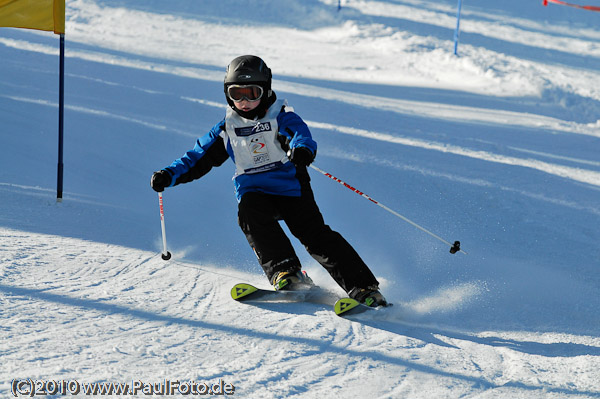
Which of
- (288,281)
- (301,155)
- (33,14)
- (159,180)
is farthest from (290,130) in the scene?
(33,14)

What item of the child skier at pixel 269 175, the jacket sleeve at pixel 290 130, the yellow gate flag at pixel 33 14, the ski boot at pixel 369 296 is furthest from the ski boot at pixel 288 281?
the yellow gate flag at pixel 33 14

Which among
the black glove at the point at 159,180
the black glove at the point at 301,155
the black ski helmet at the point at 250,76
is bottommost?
the black glove at the point at 159,180

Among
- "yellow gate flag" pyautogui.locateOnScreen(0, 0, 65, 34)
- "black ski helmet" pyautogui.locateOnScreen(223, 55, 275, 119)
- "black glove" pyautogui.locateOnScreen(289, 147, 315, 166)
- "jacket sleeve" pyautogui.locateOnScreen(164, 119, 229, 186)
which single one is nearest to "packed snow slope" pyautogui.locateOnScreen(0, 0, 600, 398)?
"jacket sleeve" pyautogui.locateOnScreen(164, 119, 229, 186)

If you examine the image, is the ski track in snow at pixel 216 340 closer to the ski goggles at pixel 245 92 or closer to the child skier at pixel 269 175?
the child skier at pixel 269 175

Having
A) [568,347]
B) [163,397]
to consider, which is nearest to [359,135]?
[568,347]

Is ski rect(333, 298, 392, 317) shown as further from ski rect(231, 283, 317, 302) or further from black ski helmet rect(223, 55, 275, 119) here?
black ski helmet rect(223, 55, 275, 119)

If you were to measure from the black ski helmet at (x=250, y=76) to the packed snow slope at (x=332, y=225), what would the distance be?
3.53 ft

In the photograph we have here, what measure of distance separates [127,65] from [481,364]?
32.7 ft

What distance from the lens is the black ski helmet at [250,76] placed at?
4.00 metres

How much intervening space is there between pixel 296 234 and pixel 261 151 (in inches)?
22.6

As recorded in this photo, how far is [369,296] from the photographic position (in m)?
3.69

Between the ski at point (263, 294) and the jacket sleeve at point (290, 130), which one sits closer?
the ski at point (263, 294)

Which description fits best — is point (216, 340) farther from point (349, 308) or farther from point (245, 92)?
point (245, 92)

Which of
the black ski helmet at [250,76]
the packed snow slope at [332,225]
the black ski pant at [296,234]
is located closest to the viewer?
the packed snow slope at [332,225]
